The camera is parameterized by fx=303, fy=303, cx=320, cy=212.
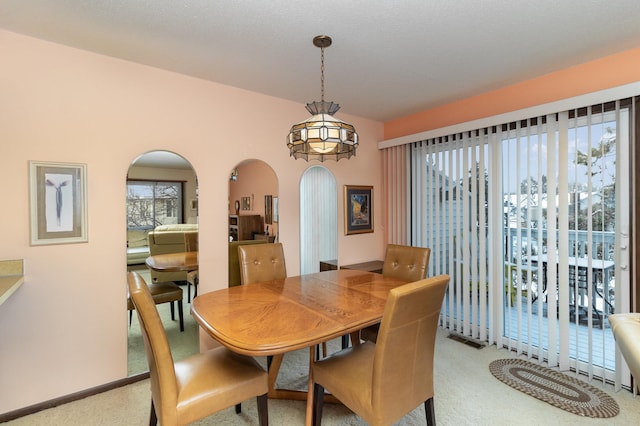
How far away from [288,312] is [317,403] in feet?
1.76

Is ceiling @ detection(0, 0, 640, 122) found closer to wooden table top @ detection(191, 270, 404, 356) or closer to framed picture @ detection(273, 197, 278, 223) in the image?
framed picture @ detection(273, 197, 278, 223)

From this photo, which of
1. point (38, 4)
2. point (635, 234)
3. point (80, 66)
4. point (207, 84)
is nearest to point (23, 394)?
point (80, 66)

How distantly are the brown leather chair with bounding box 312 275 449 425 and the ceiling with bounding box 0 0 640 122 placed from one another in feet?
5.34

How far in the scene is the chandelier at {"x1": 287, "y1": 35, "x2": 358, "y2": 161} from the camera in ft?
5.99

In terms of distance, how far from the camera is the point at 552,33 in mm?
2053

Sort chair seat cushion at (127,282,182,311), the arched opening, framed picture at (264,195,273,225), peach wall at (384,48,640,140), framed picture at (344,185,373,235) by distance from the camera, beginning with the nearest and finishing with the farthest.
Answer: peach wall at (384,48,640,140)
chair seat cushion at (127,282,182,311)
the arched opening
framed picture at (264,195,273,225)
framed picture at (344,185,373,235)

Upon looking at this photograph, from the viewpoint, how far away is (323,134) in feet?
5.92

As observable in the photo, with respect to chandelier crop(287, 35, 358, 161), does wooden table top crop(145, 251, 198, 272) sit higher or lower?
lower

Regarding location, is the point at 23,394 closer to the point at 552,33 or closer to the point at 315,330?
the point at 315,330

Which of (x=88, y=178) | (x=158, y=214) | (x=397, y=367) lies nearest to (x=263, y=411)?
(x=397, y=367)

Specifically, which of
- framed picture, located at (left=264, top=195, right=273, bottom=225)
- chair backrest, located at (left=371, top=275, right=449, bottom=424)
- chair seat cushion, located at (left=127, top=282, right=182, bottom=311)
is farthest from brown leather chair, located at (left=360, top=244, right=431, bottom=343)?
chair seat cushion, located at (left=127, top=282, right=182, bottom=311)

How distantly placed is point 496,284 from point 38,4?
409 centimetres

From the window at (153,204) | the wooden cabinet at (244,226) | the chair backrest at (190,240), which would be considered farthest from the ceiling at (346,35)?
the chair backrest at (190,240)

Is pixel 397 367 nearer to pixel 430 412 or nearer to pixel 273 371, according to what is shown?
pixel 430 412
